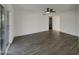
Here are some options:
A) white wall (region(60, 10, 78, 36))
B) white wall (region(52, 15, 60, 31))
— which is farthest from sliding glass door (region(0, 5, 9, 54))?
white wall (region(60, 10, 78, 36))

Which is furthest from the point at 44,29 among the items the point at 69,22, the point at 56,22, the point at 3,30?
the point at 3,30

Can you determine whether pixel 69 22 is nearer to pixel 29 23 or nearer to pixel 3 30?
pixel 29 23

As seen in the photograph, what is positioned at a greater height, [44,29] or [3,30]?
[3,30]

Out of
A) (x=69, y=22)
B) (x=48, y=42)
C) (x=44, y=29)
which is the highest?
(x=69, y=22)

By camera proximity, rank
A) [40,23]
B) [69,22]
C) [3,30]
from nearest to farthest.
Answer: [3,30]
[40,23]
[69,22]

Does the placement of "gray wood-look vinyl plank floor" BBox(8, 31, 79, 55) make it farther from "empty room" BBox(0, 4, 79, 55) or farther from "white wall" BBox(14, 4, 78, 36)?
"white wall" BBox(14, 4, 78, 36)

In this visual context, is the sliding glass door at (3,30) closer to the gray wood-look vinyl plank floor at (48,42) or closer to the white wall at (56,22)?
the gray wood-look vinyl plank floor at (48,42)

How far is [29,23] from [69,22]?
153cm

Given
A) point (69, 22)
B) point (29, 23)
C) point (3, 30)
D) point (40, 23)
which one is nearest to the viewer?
point (3, 30)

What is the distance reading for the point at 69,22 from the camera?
3.86 m

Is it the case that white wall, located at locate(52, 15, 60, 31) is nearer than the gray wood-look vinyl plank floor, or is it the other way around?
the gray wood-look vinyl plank floor

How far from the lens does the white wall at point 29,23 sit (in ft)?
10.5

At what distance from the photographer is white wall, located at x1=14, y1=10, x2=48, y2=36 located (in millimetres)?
3192

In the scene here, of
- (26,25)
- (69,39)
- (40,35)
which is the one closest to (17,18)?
(26,25)
